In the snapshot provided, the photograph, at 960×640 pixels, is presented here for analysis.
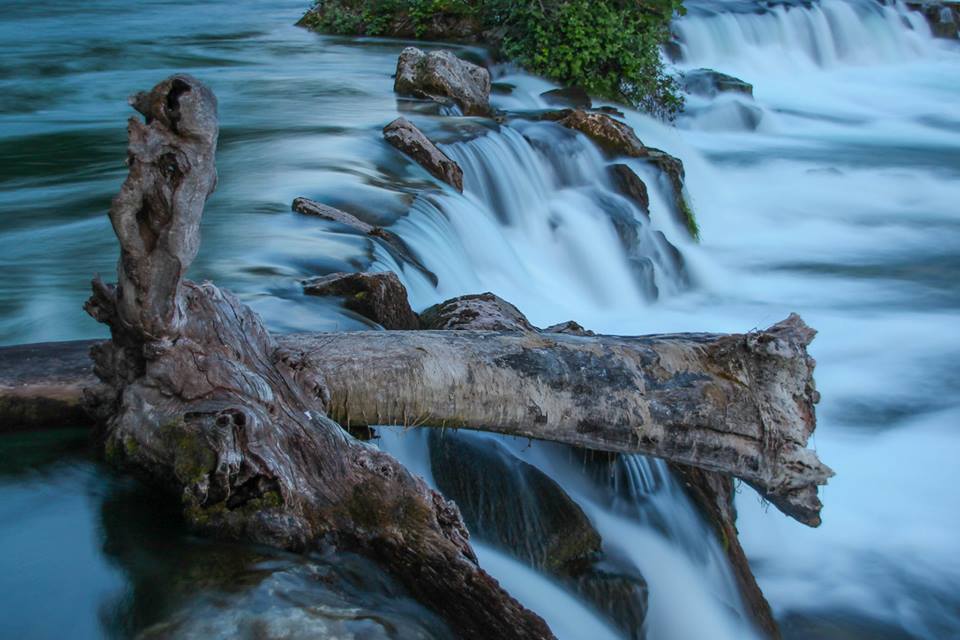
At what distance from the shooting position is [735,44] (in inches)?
746

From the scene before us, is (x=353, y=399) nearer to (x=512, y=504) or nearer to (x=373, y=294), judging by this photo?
(x=512, y=504)

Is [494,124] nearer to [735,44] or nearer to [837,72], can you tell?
[735,44]

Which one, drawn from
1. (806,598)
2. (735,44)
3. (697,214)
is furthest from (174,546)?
(735,44)

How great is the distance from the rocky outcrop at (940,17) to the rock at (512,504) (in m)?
20.0

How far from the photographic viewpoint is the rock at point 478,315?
5059 mm

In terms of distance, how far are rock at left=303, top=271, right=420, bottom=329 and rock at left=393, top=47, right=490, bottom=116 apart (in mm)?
6077

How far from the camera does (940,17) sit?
861 inches

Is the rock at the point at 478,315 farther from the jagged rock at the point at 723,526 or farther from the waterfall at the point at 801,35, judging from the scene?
the waterfall at the point at 801,35

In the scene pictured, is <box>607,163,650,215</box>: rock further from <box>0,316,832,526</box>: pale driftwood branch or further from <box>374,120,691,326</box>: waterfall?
<box>0,316,832,526</box>: pale driftwood branch

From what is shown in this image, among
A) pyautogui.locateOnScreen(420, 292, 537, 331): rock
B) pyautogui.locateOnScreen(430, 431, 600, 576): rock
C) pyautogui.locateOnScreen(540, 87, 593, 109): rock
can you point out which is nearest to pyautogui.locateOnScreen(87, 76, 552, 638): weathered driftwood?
pyautogui.locateOnScreen(430, 431, 600, 576): rock

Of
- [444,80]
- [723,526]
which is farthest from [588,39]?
[723,526]

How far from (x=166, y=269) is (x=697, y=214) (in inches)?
367

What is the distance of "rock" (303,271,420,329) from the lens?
18.6 feet

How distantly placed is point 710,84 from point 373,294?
11.1 meters
